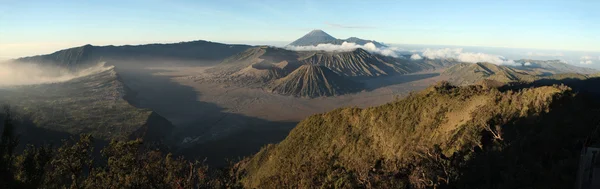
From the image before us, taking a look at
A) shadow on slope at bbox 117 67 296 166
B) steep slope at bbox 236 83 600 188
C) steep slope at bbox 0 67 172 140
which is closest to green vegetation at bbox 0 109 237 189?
steep slope at bbox 236 83 600 188

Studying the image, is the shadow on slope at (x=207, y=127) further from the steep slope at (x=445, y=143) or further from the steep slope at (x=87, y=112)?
the steep slope at (x=445, y=143)

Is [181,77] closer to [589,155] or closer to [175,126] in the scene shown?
[175,126]

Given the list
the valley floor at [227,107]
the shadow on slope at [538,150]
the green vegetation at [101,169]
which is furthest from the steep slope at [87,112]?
the shadow on slope at [538,150]

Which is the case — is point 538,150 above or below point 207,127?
above

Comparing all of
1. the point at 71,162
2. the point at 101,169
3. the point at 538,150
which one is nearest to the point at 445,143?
the point at 538,150

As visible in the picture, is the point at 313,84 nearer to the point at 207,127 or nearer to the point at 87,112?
the point at 207,127

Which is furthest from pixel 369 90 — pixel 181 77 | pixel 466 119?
pixel 466 119
